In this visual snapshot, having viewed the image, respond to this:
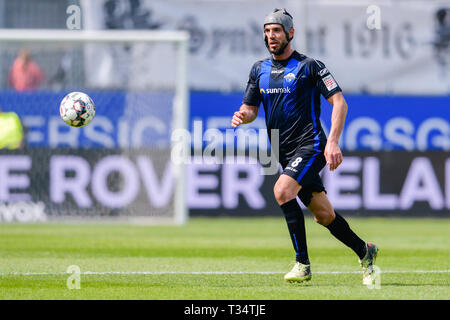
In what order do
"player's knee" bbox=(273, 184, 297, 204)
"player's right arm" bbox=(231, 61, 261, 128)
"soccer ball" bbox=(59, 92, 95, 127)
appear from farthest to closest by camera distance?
"soccer ball" bbox=(59, 92, 95, 127)
"player's right arm" bbox=(231, 61, 261, 128)
"player's knee" bbox=(273, 184, 297, 204)

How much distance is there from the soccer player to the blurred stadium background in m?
8.29

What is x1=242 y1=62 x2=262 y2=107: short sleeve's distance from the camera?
9016 mm

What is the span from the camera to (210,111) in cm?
1847

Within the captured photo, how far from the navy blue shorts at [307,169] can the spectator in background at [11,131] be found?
777 centimetres

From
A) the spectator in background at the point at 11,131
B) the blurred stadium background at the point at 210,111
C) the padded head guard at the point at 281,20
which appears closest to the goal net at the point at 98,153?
the blurred stadium background at the point at 210,111

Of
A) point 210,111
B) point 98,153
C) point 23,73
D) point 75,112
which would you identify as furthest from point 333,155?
point 23,73

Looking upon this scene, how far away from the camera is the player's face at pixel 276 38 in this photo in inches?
336

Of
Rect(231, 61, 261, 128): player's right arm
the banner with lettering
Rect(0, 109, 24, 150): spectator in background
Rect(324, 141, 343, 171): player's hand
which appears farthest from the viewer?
the banner with lettering

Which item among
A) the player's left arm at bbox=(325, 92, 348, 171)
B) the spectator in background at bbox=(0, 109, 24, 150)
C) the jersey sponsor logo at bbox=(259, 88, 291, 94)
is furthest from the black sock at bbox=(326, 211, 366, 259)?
the spectator in background at bbox=(0, 109, 24, 150)

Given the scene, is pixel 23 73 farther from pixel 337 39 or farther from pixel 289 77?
pixel 289 77

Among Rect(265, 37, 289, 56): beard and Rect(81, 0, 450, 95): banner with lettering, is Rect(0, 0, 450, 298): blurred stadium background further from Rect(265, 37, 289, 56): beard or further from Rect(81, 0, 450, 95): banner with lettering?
Rect(265, 37, 289, 56): beard

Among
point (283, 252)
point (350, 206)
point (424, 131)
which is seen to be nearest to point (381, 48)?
point (424, 131)

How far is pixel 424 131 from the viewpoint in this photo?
733 inches

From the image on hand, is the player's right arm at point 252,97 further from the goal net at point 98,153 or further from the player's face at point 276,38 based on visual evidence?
the goal net at point 98,153
